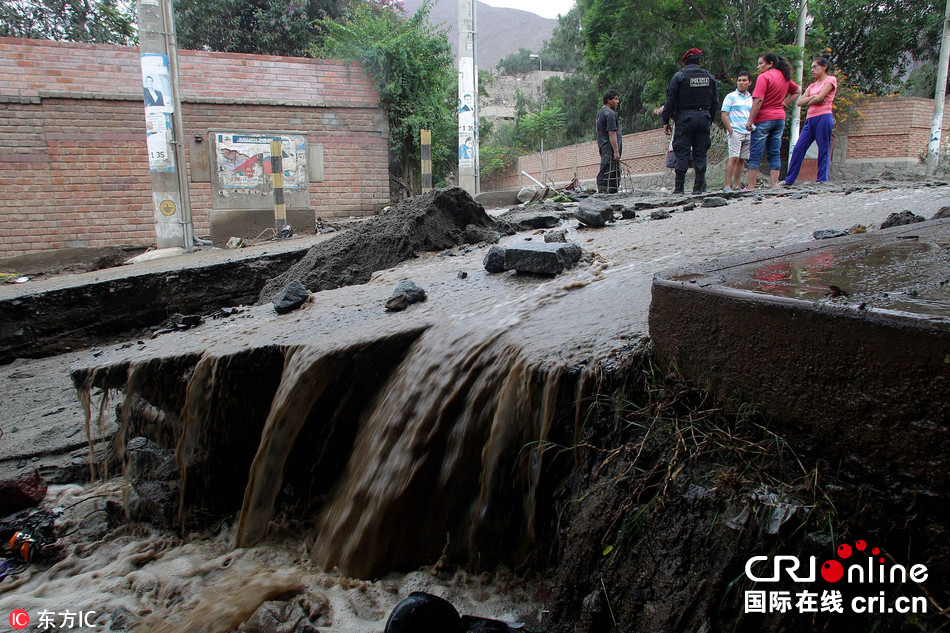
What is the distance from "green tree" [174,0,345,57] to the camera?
16828 mm

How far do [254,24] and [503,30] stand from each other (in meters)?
149

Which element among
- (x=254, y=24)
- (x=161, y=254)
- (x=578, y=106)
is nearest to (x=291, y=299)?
(x=161, y=254)

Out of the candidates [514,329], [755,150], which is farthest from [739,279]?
[755,150]

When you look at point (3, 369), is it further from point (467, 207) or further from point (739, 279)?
point (739, 279)

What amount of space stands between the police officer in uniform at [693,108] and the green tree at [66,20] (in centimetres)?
1714

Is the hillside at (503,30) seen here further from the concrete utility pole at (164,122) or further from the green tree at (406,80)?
the concrete utility pole at (164,122)

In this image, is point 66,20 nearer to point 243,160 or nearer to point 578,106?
point 243,160

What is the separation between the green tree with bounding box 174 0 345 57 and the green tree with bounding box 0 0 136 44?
177cm

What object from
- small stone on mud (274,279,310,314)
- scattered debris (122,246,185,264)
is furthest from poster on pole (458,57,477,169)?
small stone on mud (274,279,310,314)

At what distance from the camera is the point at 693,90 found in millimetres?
6914

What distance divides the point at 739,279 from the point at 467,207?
3.67 metres

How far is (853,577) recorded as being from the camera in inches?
46.4

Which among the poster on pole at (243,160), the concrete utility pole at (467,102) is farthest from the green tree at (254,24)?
the poster on pole at (243,160)

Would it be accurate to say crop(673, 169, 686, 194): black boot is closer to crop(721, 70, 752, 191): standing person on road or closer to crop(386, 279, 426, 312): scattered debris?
crop(721, 70, 752, 191): standing person on road
